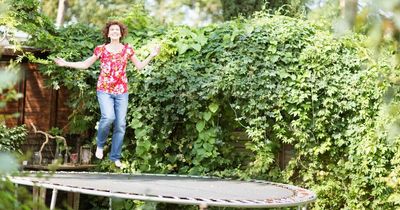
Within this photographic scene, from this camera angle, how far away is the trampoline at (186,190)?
11.2 feet

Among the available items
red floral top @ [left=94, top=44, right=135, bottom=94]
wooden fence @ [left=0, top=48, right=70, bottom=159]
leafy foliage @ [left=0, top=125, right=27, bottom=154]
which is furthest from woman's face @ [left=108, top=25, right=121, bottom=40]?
wooden fence @ [left=0, top=48, right=70, bottom=159]

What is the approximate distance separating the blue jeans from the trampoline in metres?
0.32

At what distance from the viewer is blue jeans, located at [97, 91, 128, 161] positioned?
509 cm

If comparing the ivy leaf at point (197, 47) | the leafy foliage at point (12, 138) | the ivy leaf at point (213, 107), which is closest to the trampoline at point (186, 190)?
the ivy leaf at point (213, 107)

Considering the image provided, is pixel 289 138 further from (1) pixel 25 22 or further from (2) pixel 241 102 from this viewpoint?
(1) pixel 25 22

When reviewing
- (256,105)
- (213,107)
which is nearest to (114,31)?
(213,107)

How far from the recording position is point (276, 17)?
624cm

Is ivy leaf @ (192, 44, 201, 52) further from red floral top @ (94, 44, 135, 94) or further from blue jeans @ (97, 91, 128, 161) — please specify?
blue jeans @ (97, 91, 128, 161)

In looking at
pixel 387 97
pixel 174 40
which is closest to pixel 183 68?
pixel 174 40

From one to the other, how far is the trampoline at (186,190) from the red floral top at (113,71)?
809mm

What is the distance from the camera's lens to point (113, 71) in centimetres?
523

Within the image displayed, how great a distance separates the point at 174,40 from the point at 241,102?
1.14 m

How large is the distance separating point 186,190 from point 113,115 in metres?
1.32

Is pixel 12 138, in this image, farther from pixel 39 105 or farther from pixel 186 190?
pixel 186 190
